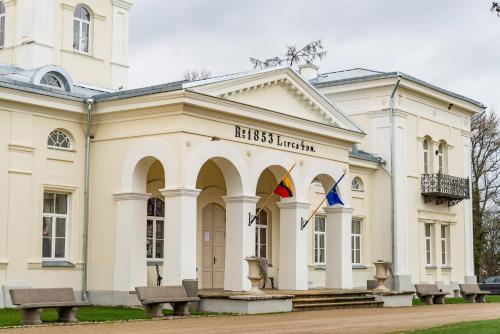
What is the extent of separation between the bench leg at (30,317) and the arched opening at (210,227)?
9.14 metres

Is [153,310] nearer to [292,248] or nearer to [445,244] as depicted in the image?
[292,248]

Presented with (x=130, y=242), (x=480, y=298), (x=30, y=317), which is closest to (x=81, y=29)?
(x=130, y=242)

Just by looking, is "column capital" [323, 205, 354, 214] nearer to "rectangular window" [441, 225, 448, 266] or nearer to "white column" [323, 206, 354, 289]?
"white column" [323, 206, 354, 289]

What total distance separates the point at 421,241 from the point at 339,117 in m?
8.75

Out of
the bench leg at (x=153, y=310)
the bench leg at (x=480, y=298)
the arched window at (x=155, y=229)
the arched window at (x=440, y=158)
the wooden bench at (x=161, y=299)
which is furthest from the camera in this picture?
the arched window at (x=440, y=158)

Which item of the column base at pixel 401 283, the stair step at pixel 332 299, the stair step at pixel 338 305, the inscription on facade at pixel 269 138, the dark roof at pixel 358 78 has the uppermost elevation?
the dark roof at pixel 358 78

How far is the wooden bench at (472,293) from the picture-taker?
30719 millimetres

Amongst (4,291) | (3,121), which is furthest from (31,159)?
(4,291)

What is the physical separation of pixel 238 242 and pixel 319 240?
812 cm

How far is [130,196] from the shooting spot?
22.7 meters

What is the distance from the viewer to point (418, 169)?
34.0 meters

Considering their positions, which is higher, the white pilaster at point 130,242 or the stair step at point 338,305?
the white pilaster at point 130,242

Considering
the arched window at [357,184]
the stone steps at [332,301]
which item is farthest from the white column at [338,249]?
the arched window at [357,184]

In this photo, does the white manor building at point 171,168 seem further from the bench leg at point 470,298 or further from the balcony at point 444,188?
the bench leg at point 470,298
